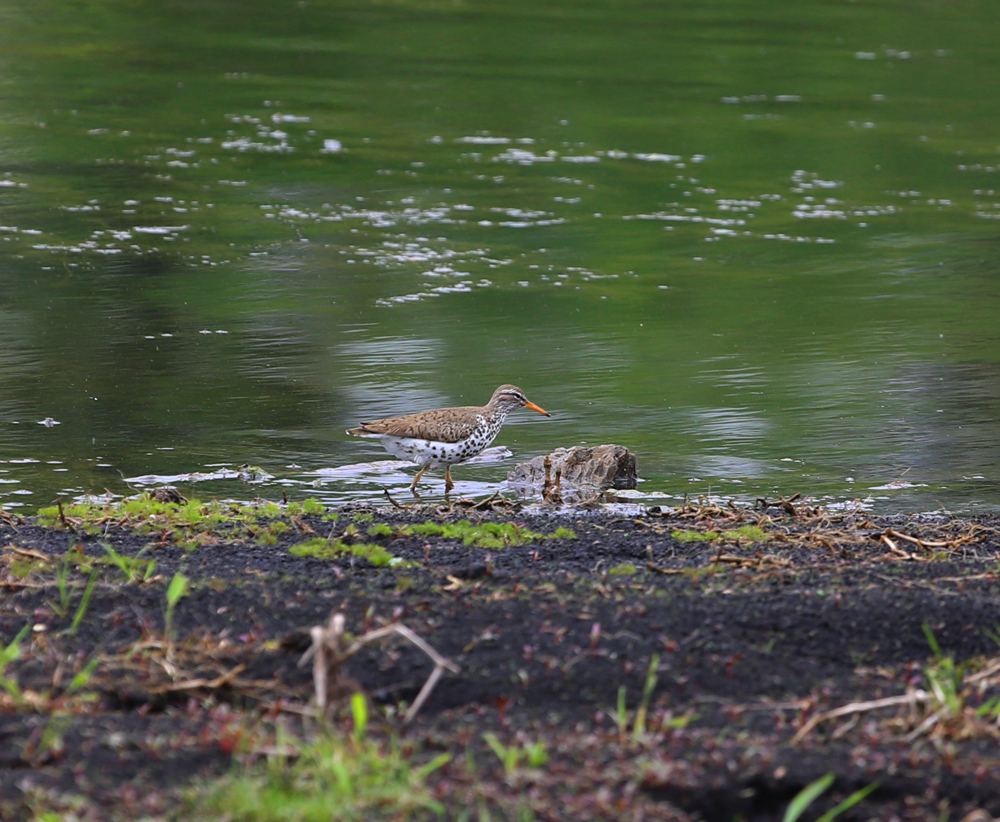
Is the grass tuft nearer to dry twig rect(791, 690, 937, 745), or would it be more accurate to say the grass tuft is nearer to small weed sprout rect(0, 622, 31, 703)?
small weed sprout rect(0, 622, 31, 703)

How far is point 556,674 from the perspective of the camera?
507 cm

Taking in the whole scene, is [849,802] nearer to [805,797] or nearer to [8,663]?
[805,797]

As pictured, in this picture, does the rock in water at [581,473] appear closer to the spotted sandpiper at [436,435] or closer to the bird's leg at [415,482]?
the spotted sandpiper at [436,435]

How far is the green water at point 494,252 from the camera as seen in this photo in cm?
1051

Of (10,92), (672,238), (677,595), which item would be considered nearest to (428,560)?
(677,595)

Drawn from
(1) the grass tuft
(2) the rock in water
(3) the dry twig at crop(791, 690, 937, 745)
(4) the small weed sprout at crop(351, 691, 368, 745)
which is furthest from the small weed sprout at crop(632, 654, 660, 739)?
(2) the rock in water

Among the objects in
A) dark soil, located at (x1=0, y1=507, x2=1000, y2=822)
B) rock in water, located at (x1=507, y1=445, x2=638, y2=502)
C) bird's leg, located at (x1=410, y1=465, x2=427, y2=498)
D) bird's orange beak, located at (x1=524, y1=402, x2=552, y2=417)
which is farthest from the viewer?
bird's orange beak, located at (x1=524, y1=402, x2=552, y2=417)

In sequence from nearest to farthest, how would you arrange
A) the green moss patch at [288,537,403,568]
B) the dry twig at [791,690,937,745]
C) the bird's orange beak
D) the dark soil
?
the dark soil
the dry twig at [791,690,937,745]
the green moss patch at [288,537,403,568]
the bird's orange beak

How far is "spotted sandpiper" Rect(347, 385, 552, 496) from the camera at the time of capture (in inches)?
381

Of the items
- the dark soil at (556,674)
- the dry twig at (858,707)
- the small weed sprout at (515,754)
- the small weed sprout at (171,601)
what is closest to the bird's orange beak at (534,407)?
the dark soil at (556,674)

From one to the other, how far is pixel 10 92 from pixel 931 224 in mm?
15082

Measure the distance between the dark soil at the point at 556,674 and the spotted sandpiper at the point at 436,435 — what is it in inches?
108

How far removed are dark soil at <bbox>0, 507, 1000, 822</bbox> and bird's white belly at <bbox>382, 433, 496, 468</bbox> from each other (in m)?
2.73

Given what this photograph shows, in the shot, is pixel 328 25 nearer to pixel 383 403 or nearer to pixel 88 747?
pixel 383 403
